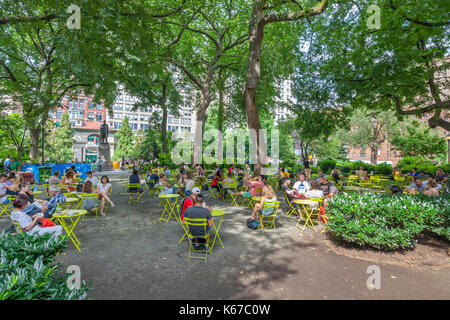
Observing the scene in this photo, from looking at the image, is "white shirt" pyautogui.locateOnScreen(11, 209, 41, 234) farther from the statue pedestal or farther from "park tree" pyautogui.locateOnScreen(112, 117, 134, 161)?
"park tree" pyautogui.locateOnScreen(112, 117, 134, 161)

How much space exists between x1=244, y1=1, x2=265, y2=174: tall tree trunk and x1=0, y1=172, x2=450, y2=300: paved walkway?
569 cm

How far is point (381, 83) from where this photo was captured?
11039 millimetres

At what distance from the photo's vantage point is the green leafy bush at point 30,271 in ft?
7.36

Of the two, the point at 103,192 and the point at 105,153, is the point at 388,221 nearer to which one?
the point at 103,192

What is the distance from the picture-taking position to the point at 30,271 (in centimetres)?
264

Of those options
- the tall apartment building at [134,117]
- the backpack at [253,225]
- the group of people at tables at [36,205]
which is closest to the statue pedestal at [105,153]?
the group of people at tables at [36,205]

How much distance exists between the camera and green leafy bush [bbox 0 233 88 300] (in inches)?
88.4

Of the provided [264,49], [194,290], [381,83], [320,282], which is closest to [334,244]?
[320,282]

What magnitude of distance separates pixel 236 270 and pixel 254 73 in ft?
29.7

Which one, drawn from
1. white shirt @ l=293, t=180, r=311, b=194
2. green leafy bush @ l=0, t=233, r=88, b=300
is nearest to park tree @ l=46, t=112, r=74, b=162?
white shirt @ l=293, t=180, r=311, b=194

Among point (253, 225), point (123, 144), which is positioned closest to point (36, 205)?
point (253, 225)

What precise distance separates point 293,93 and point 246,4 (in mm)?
6710

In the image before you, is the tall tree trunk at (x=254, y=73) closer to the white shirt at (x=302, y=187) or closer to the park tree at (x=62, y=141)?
the white shirt at (x=302, y=187)
